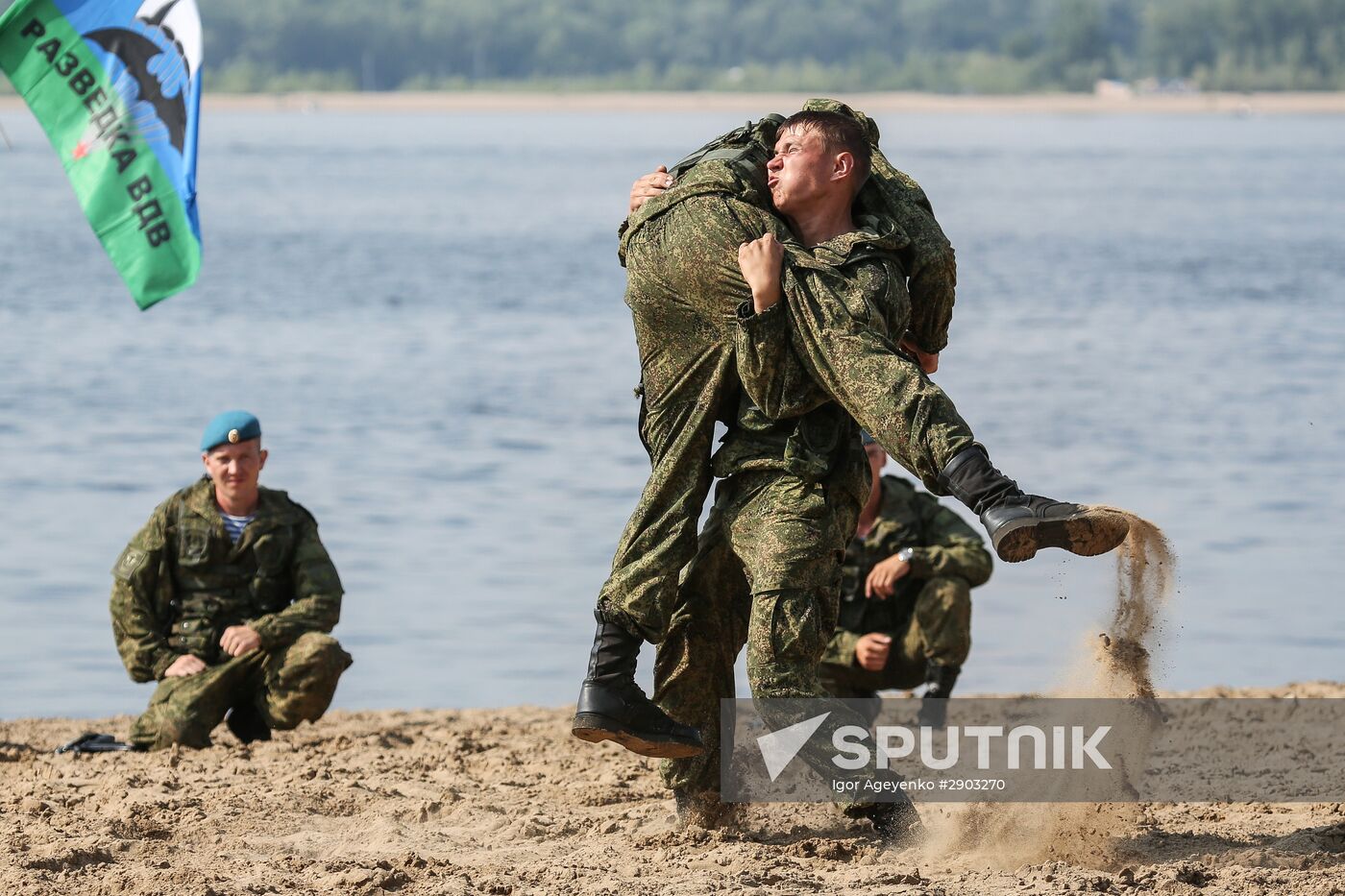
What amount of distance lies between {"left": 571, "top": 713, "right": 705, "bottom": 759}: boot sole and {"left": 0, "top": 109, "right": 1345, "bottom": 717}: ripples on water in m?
1.30

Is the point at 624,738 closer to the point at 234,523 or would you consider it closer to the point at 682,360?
the point at 682,360

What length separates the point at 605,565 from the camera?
1291cm

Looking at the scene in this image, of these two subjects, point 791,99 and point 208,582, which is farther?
point 791,99

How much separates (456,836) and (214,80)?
4618 inches

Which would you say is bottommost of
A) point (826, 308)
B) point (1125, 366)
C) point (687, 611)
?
point (1125, 366)

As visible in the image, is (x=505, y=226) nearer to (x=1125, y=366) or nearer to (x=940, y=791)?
(x=1125, y=366)

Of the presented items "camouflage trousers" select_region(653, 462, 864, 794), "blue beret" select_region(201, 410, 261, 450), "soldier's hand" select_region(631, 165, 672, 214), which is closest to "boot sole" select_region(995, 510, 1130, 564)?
"camouflage trousers" select_region(653, 462, 864, 794)

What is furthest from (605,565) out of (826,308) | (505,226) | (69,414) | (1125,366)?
(505,226)

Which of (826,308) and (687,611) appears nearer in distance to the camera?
(826,308)

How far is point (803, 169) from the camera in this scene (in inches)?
256

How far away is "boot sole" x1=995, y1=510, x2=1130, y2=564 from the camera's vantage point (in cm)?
572

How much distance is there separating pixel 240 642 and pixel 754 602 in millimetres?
2767

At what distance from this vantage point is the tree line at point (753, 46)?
126 meters

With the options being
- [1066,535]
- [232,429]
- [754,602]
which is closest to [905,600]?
[754,602]
